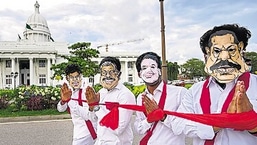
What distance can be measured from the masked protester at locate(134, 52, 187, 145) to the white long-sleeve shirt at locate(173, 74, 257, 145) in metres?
0.41

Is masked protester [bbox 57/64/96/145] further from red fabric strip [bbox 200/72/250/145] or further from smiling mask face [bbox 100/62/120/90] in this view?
red fabric strip [bbox 200/72/250/145]

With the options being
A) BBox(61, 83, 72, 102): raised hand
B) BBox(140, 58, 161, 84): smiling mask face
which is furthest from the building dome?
BBox(140, 58, 161, 84): smiling mask face

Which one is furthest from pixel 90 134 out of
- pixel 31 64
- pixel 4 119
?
pixel 31 64

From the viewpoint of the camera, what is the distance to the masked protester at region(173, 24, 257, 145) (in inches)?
77.0

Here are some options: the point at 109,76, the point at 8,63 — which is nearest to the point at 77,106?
the point at 109,76

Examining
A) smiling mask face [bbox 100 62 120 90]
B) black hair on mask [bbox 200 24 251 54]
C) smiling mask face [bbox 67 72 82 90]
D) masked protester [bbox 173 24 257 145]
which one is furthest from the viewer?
smiling mask face [bbox 67 72 82 90]

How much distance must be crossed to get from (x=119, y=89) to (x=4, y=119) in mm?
9717

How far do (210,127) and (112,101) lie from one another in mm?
1352

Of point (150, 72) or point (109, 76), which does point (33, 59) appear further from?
point (150, 72)

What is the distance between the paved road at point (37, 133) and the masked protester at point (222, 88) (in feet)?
17.0

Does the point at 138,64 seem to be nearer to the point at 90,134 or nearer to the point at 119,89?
the point at 119,89

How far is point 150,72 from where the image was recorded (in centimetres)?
285

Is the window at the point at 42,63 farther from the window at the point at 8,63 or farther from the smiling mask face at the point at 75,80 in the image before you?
the smiling mask face at the point at 75,80

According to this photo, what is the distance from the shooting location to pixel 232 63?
1986mm
